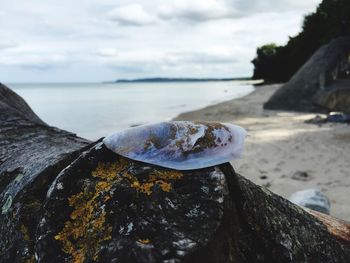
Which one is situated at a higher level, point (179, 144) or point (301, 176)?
point (179, 144)

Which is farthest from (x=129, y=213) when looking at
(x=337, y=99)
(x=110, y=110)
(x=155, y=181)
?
(x=110, y=110)

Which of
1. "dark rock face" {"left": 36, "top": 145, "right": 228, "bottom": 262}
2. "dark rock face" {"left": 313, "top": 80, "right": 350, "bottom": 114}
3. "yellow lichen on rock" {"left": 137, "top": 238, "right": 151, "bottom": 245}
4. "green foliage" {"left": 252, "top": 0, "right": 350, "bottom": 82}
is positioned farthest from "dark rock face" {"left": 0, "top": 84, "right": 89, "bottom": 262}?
"green foliage" {"left": 252, "top": 0, "right": 350, "bottom": 82}

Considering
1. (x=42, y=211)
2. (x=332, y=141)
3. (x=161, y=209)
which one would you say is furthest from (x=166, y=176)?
(x=332, y=141)

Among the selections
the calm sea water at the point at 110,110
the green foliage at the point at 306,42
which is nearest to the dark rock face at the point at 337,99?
the green foliage at the point at 306,42

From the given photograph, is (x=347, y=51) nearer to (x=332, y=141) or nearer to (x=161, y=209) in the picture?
(x=332, y=141)

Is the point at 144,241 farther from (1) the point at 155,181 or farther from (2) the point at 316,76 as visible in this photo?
(2) the point at 316,76

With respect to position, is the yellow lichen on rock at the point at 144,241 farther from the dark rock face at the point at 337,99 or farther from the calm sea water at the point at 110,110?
the calm sea water at the point at 110,110

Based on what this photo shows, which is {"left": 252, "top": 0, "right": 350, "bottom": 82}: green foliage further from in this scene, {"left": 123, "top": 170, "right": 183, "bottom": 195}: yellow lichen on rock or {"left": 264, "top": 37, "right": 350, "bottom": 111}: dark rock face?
{"left": 123, "top": 170, "right": 183, "bottom": 195}: yellow lichen on rock
